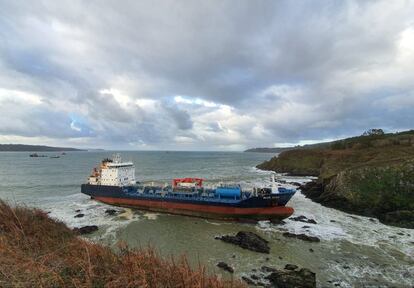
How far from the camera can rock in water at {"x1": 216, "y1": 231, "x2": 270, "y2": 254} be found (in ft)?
71.8

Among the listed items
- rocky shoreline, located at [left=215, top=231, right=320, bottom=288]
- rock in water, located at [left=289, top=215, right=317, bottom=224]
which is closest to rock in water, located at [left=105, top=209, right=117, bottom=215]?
rocky shoreline, located at [left=215, top=231, right=320, bottom=288]

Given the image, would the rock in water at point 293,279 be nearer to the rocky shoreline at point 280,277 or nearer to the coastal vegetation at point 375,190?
the rocky shoreline at point 280,277

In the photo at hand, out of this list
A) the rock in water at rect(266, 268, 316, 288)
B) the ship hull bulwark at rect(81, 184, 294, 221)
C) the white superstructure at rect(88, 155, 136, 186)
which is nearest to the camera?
the rock in water at rect(266, 268, 316, 288)

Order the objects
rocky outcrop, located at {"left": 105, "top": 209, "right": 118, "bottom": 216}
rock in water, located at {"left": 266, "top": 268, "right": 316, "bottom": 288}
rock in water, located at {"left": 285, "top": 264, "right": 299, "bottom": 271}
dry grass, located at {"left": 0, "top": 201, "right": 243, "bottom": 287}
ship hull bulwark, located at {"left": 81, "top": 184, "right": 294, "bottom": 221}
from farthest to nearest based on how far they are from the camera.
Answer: rocky outcrop, located at {"left": 105, "top": 209, "right": 118, "bottom": 216}, ship hull bulwark, located at {"left": 81, "top": 184, "right": 294, "bottom": 221}, rock in water, located at {"left": 285, "top": 264, "right": 299, "bottom": 271}, rock in water, located at {"left": 266, "top": 268, "right": 316, "bottom": 288}, dry grass, located at {"left": 0, "top": 201, "right": 243, "bottom": 287}

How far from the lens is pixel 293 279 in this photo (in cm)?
1634

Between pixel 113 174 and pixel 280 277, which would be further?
pixel 113 174

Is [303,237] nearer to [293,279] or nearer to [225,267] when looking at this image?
[293,279]

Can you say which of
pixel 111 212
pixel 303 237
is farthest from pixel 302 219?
pixel 111 212

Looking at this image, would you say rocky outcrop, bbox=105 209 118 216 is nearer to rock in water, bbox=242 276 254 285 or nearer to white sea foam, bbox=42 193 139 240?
white sea foam, bbox=42 193 139 240

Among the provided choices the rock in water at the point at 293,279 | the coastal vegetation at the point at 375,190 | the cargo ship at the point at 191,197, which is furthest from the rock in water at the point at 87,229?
the coastal vegetation at the point at 375,190

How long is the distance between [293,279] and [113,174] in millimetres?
32623

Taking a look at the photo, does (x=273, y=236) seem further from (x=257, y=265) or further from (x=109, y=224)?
(x=109, y=224)

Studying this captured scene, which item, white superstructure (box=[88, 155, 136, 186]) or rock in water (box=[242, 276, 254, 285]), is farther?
white superstructure (box=[88, 155, 136, 186])

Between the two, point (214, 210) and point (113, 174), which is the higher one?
point (113, 174)
